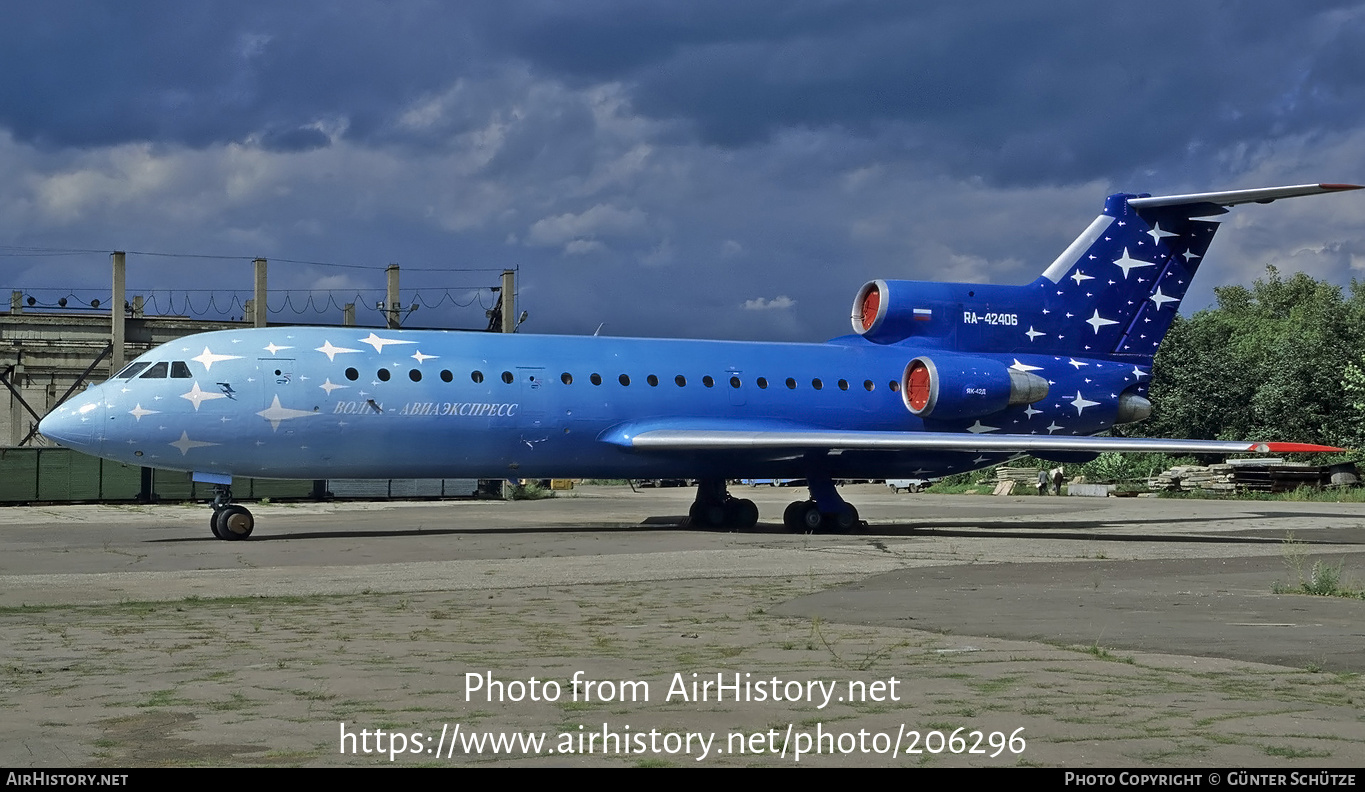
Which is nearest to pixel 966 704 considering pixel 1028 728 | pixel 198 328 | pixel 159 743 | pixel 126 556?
pixel 1028 728

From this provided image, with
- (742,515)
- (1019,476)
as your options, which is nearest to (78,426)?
(742,515)

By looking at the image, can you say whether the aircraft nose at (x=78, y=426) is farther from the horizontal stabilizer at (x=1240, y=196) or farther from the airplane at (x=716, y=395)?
the horizontal stabilizer at (x=1240, y=196)

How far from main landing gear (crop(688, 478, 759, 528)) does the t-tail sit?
5.04 m

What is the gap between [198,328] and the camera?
52531 millimetres

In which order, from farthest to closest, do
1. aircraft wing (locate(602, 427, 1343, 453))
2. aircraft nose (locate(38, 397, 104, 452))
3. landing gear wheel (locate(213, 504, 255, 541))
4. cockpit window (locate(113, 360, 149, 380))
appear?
aircraft wing (locate(602, 427, 1343, 453)) → cockpit window (locate(113, 360, 149, 380)) → landing gear wheel (locate(213, 504, 255, 541)) → aircraft nose (locate(38, 397, 104, 452))

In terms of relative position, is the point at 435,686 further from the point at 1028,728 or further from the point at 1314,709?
the point at 1314,709

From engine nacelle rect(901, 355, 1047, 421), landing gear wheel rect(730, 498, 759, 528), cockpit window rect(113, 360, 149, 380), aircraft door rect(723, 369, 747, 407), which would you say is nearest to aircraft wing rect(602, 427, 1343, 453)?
aircraft door rect(723, 369, 747, 407)

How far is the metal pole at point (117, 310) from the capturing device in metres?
45.8

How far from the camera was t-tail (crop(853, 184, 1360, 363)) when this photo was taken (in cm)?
2928

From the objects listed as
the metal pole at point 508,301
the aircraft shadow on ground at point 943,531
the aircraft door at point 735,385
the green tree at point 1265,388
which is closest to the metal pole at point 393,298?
the metal pole at point 508,301

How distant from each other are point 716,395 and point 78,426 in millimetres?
11719

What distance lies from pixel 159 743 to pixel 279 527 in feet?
70.5

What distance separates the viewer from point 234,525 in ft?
72.7

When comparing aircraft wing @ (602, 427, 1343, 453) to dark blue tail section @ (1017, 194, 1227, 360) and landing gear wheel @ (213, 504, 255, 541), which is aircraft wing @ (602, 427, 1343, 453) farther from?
landing gear wheel @ (213, 504, 255, 541)
